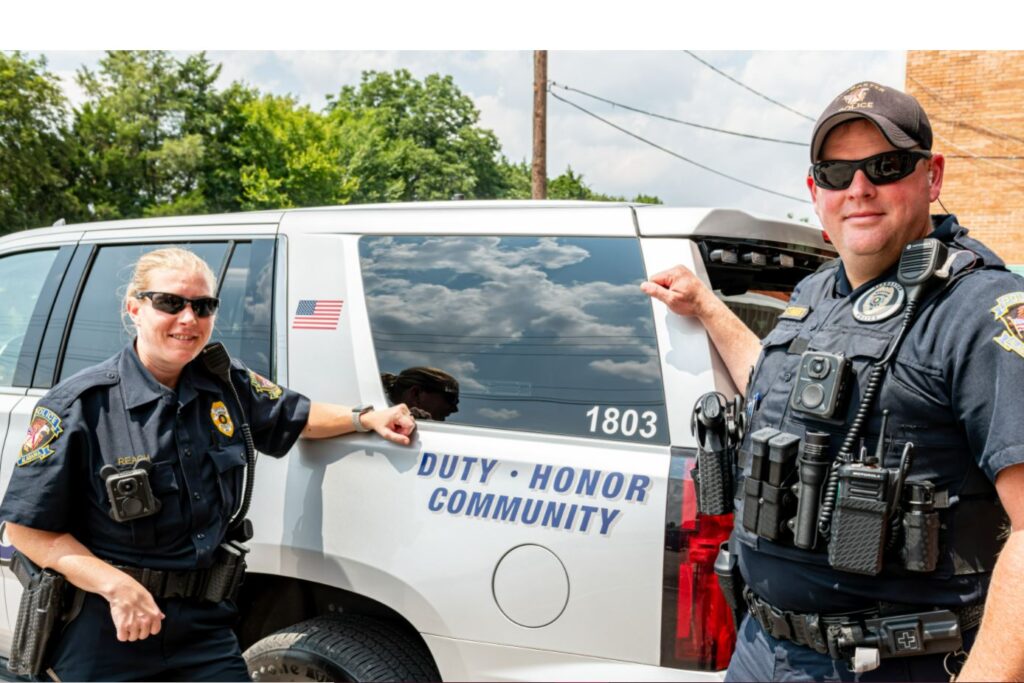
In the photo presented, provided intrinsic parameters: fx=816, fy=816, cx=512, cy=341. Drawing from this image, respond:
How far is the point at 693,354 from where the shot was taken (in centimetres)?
209

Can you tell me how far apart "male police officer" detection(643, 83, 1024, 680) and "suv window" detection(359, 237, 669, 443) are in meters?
0.39

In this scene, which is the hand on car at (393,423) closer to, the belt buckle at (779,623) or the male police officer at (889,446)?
the male police officer at (889,446)

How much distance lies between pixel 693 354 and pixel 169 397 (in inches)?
56.2

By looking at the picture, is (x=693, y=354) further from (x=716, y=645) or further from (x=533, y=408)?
(x=716, y=645)

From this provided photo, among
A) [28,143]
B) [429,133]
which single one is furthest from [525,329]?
[429,133]

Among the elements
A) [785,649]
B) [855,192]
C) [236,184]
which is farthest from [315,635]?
[236,184]

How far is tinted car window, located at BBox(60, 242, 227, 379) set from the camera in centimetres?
311

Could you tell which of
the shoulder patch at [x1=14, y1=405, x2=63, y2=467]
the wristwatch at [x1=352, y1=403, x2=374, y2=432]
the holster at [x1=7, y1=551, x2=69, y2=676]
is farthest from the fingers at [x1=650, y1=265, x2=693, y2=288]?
the holster at [x1=7, y1=551, x2=69, y2=676]

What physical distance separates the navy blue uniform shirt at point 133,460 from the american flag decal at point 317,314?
1.26 ft

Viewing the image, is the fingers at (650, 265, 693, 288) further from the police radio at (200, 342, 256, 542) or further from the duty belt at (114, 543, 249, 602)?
the duty belt at (114, 543, 249, 602)

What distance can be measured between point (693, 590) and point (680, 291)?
734mm

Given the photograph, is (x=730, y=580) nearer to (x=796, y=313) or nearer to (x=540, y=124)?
(x=796, y=313)

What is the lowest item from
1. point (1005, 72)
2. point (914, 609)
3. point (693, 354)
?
point (914, 609)

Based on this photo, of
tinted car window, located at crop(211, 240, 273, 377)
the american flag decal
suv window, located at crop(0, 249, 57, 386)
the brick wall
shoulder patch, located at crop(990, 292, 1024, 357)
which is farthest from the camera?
the brick wall
